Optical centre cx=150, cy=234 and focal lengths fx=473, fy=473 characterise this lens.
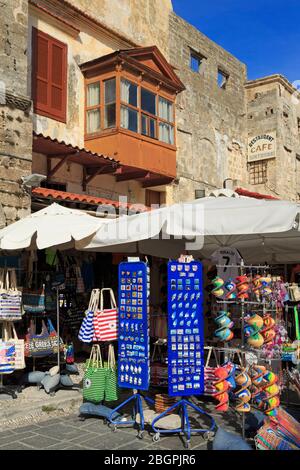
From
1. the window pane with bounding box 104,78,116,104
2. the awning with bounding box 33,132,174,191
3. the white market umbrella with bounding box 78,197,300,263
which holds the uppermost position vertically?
the window pane with bounding box 104,78,116,104

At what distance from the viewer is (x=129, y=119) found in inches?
538

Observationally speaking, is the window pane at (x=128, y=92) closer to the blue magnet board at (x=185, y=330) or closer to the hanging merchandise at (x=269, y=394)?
the blue magnet board at (x=185, y=330)

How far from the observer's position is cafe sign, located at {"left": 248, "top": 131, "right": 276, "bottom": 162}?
70.4 feet

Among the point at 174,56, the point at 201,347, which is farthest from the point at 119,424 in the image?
the point at 174,56

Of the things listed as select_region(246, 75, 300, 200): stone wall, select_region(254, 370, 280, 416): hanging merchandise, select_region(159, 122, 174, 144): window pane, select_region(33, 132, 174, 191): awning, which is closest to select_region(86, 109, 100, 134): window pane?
select_region(33, 132, 174, 191): awning

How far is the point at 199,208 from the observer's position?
18.9 feet

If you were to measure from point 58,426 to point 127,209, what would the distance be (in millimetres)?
6535

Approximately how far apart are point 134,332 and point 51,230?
2.00 m

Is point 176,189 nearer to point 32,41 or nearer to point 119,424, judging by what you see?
point 32,41

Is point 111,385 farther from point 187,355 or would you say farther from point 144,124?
point 144,124

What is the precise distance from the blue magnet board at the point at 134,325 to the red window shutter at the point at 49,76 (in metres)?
7.85

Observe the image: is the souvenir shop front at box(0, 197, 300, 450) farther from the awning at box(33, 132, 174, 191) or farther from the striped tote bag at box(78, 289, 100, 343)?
the awning at box(33, 132, 174, 191)

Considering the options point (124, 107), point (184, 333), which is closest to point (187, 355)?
point (184, 333)

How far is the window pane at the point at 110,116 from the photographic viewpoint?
13.4 meters
